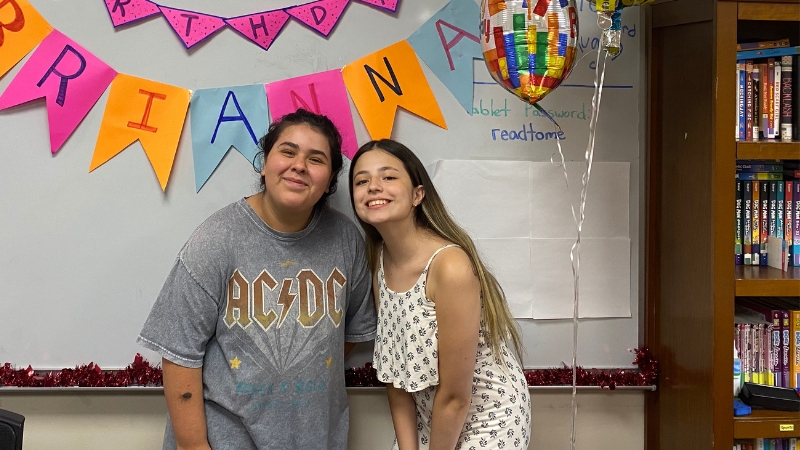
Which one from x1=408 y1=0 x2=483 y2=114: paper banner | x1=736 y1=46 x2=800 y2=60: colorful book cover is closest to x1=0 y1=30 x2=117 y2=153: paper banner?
x1=408 y1=0 x2=483 y2=114: paper banner

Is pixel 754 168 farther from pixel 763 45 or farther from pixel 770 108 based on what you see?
pixel 763 45

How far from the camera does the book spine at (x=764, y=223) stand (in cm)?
152

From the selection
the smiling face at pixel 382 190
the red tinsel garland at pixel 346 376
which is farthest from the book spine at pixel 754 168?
the smiling face at pixel 382 190

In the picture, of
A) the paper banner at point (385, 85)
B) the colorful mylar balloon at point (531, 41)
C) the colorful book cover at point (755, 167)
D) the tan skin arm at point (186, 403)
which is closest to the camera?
the colorful mylar balloon at point (531, 41)

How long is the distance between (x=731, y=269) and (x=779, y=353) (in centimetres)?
29

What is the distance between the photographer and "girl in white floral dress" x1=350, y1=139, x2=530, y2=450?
1.33 meters

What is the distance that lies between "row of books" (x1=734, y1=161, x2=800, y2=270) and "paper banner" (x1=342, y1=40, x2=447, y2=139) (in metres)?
0.80

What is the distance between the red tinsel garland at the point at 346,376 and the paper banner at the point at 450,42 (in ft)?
2.58

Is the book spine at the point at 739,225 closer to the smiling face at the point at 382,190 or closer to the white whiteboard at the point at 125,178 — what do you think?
the white whiteboard at the point at 125,178

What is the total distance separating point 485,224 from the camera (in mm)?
1661

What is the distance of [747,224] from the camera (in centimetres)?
153

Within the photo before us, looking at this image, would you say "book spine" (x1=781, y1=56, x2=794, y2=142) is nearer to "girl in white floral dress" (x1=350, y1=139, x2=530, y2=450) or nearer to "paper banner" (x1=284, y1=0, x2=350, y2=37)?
"girl in white floral dress" (x1=350, y1=139, x2=530, y2=450)

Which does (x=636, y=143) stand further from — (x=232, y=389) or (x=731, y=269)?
(x=232, y=389)

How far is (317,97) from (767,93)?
1065 millimetres
